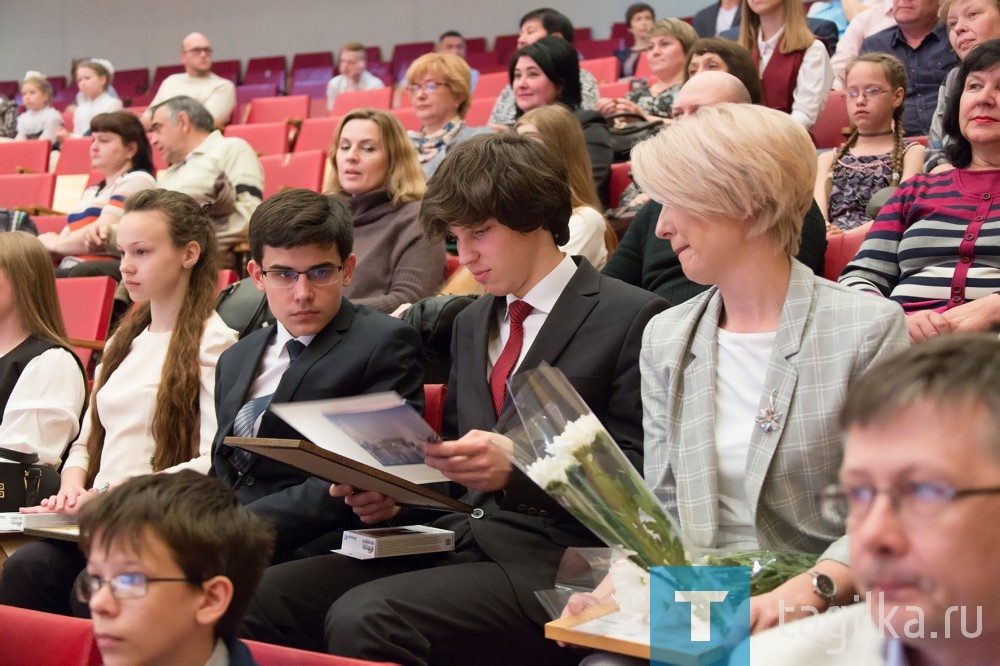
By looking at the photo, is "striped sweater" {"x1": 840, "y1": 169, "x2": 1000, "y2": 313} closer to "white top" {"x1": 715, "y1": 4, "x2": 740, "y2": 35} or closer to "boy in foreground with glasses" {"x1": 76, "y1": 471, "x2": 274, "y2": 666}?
"boy in foreground with glasses" {"x1": 76, "y1": 471, "x2": 274, "y2": 666}

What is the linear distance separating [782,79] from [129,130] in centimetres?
294

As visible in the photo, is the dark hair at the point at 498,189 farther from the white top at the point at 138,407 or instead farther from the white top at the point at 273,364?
the white top at the point at 138,407

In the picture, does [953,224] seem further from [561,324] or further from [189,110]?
[189,110]

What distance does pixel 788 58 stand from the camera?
184 inches

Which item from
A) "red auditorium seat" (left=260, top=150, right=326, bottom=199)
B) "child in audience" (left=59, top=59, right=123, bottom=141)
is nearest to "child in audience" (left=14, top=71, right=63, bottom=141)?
"child in audience" (left=59, top=59, right=123, bottom=141)

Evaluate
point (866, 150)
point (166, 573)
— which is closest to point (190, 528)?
point (166, 573)

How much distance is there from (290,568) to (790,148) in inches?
47.5

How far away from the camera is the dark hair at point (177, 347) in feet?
8.90

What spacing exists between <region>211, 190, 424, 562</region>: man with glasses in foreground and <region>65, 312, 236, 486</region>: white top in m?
0.18

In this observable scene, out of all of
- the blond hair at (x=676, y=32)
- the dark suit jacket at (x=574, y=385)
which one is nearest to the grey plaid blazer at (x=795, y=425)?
the dark suit jacket at (x=574, y=385)

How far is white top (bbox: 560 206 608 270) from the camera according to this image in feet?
10.6

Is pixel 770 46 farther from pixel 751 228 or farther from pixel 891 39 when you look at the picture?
pixel 751 228

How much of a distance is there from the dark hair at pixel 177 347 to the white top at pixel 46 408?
149 mm

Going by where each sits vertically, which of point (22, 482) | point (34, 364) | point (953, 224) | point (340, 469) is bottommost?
point (22, 482)
